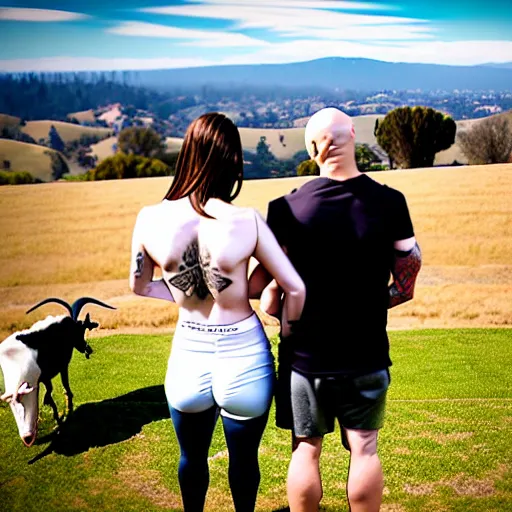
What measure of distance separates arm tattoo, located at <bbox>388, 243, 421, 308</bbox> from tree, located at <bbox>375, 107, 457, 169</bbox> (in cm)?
346

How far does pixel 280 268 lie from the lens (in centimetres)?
196

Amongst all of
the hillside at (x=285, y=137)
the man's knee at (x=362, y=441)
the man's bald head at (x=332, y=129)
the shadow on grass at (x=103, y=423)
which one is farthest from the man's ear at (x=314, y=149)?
the hillside at (x=285, y=137)

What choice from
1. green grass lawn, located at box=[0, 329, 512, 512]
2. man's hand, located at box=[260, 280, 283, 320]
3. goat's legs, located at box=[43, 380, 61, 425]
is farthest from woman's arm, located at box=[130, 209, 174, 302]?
goat's legs, located at box=[43, 380, 61, 425]

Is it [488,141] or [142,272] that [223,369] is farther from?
[488,141]

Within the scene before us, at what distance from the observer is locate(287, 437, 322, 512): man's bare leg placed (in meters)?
2.13

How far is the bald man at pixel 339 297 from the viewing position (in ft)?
6.40

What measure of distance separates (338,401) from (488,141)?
167 inches

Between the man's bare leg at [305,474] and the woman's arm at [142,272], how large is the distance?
1.89ft

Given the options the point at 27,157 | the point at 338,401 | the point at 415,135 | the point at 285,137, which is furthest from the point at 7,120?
the point at 338,401

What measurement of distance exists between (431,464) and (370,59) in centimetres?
318

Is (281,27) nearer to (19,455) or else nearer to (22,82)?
(22,82)

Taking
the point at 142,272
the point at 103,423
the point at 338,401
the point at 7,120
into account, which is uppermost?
the point at 7,120

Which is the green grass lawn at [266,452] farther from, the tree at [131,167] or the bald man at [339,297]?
the tree at [131,167]

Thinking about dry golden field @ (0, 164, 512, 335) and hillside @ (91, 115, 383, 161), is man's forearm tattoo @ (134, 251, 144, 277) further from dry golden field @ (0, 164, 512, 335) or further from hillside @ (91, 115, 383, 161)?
dry golden field @ (0, 164, 512, 335)
